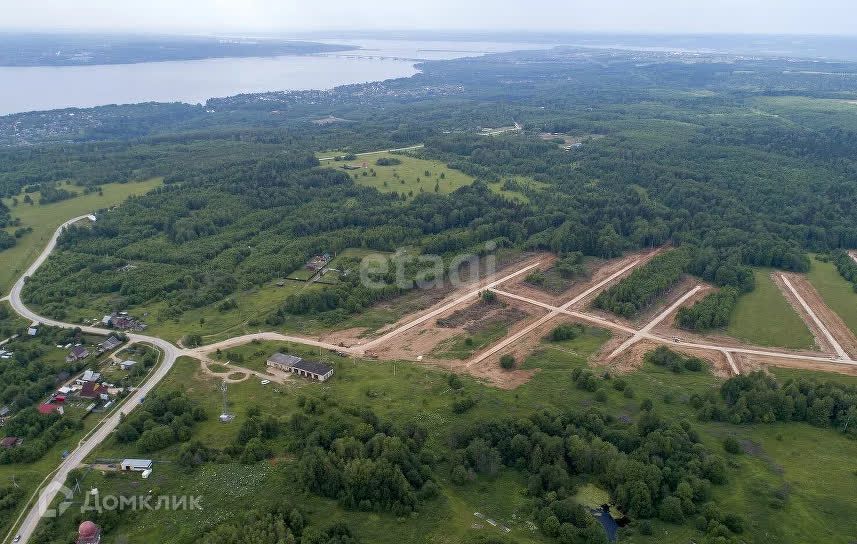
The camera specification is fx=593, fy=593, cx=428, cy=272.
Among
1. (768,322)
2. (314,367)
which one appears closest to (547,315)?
(768,322)

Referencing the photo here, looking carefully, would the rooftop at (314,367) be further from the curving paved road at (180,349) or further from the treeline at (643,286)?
the treeline at (643,286)

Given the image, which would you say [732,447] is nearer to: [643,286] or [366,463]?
[366,463]

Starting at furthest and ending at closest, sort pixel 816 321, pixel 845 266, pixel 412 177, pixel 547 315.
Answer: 1. pixel 412 177
2. pixel 845 266
3. pixel 547 315
4. pixel 816 321

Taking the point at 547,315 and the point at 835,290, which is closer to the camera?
the point at 547,315

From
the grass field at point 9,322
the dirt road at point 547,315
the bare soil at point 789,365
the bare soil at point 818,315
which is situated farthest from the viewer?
the bare soil at point 818,315

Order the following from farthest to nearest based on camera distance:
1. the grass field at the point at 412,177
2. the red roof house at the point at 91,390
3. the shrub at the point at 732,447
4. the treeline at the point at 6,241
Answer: the grass field at the point at 412,177, the treeline at the point at 6,241, the red roof house at the point at 91,390, the shrub at the point at 732,447

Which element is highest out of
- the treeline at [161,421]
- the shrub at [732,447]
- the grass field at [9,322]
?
the grass field at [9,322]

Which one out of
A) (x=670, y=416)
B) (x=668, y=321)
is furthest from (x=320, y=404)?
(x=668, y=321)

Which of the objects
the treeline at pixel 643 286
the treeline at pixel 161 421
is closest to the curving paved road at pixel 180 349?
the treeline at pixel 161 421
